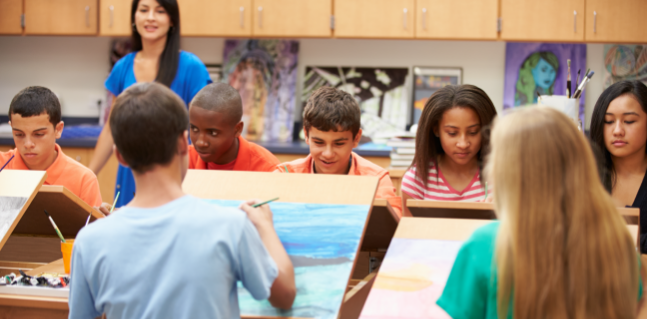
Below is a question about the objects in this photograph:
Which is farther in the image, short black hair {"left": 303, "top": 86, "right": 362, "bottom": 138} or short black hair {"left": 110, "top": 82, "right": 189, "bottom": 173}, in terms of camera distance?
short black hair {"left": 303, "top": 86, "right": 362, "bottom": 138}

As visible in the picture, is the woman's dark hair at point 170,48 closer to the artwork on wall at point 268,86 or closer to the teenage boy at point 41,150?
the teenage boy at point 41,150

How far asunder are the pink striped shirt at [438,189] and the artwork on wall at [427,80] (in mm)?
2134

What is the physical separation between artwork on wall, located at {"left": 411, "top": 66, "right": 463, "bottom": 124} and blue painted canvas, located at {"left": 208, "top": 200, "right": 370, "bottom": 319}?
283cm

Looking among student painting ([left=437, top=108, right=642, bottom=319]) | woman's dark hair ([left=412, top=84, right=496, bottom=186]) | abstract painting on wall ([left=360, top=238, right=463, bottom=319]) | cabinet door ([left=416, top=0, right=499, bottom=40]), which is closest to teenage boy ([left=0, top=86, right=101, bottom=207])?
woman's dark hair ([left=412, top=84, right=496, bottom=186])

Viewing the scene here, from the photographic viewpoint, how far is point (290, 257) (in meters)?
1.24

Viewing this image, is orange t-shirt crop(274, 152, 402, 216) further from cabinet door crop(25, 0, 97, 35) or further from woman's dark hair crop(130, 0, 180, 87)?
cabinet door crop(25, 0, 97, 35)

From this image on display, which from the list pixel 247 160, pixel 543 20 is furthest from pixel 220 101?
pixel 543 20

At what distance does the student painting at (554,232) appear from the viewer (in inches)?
35.3

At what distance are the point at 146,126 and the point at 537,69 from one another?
3434 mm

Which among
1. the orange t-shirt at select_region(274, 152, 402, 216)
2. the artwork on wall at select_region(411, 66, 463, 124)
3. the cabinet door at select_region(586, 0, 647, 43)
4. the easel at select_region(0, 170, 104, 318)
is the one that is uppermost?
the cabinet door at select_region(586, 0, 647, 43)

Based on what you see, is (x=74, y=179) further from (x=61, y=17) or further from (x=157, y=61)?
(x=61, y=17)

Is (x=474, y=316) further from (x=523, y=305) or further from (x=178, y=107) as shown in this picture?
(x=178, y=107)

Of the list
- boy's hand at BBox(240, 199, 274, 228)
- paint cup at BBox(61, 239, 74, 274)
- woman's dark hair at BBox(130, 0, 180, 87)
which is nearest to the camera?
boy's hand at BBox(240, 199, 274, 228)

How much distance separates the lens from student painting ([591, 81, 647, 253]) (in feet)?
5.80
